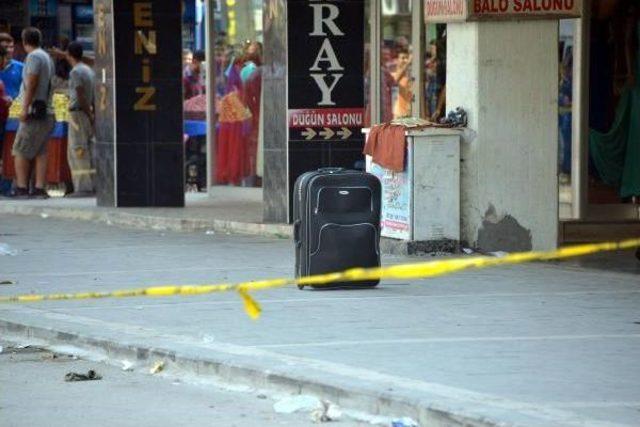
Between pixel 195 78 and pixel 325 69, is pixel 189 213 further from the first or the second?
pixel 195 78

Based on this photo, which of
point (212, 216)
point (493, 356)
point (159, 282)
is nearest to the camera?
point (493, 356)

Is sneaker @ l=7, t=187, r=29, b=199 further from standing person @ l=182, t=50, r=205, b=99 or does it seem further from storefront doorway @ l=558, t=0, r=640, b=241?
storefront doorway @ l=558, t=0, r=640, b=241

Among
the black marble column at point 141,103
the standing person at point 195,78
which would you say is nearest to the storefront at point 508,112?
the black marble column at point 141,103

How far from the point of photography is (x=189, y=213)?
21.1 meters

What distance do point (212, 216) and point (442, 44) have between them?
3.24m

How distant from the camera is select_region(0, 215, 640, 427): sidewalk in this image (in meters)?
8.86

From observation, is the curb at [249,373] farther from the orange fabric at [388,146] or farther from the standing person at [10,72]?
the standing person at [10,72]

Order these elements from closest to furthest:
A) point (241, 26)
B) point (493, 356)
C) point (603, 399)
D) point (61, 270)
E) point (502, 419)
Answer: point (502, 419)
point (603, 399)
point (493, 356)
point (61, 270)
point (241, 26)

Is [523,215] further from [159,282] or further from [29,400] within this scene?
[29,400]

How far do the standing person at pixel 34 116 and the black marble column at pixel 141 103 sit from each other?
148cm

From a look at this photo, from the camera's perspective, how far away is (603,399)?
28.7ft

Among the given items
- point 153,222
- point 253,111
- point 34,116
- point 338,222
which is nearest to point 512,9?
point 338,222

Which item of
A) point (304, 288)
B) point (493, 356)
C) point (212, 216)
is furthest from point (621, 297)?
point (212, 216)

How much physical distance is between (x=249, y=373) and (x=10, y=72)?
16.1m
